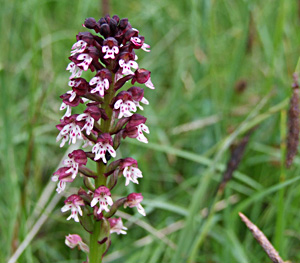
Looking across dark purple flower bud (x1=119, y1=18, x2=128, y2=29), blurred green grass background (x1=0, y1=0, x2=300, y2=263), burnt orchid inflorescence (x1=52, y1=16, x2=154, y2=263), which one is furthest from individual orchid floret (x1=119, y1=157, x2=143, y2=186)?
blurred green grass background (x1=0, y1=0, x2=300, y2=263)

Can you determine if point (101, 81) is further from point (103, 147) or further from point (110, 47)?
point (103, 147)

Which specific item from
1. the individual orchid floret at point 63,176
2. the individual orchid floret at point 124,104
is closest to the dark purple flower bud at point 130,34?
the individual orchid floret at point 124,104

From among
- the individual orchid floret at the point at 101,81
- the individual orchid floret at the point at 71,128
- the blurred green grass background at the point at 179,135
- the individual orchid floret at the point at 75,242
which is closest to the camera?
the individual orchid floret at the point at 101,81

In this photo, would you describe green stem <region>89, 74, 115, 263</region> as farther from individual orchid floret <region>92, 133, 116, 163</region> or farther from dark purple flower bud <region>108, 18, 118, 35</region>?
dark purple flower bud <region>108, 18, 118, 35</region>

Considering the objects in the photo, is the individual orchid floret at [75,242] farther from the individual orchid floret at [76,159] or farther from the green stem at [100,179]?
the individual orchid floret at [76,159]

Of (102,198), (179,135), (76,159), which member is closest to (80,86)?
(76,159)

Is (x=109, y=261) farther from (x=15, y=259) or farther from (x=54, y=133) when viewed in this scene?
(x=54, y=133)

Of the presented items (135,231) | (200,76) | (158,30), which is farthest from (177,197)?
(158,30)
